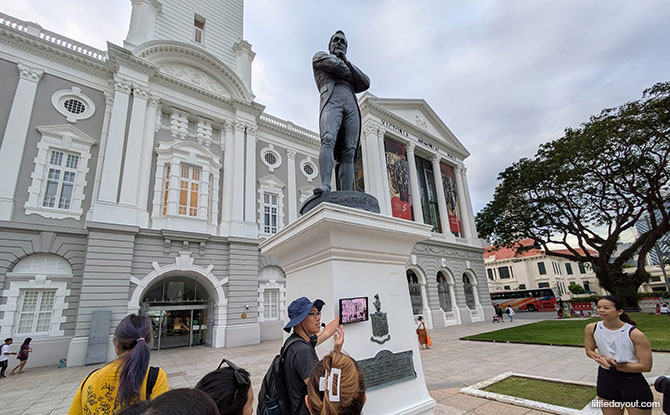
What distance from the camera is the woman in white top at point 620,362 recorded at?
247 cm

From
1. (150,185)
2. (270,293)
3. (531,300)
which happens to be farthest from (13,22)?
(531,300)

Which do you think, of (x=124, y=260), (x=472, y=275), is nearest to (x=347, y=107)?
(x=124, y=260)

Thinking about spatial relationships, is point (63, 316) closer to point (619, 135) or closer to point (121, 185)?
point (121, 185)

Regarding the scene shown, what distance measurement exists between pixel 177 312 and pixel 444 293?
15.9 metres

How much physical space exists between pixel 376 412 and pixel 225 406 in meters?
1.68

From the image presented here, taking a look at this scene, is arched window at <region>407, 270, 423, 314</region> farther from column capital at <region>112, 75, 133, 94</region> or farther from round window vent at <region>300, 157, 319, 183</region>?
column capital at <region>112, 75, 133, 94</region>

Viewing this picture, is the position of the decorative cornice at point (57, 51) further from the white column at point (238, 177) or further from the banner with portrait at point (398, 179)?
the banner with portrait at point (398, 179)

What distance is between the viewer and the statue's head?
12.5 ft

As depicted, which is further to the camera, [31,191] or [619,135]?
[619,135]

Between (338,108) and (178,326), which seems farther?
(178,326)

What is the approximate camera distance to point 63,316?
10938 millimetres

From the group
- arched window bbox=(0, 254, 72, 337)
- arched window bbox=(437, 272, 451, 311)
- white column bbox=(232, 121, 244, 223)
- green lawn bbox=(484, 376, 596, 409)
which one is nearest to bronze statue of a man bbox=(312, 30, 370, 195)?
green lawn bbox=(484, 376, 596, 409)

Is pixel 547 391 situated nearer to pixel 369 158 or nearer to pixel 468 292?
pixel 369 158

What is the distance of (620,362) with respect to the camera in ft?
8.40
